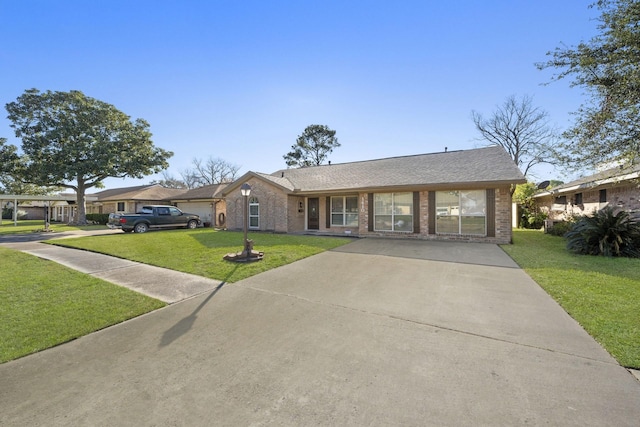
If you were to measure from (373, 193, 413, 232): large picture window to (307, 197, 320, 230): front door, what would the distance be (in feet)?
12.6

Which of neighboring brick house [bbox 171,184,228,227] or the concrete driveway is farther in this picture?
neighboring brick house [bbox 171,184,228,227]

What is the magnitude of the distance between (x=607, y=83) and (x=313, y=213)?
13.0 m

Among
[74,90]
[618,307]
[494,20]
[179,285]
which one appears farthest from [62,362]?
[74,90]

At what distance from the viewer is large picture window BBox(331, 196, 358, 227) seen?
15492 millimetres

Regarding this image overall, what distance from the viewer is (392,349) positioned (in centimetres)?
328

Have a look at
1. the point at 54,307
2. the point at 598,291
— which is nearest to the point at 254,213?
the point at 54,307

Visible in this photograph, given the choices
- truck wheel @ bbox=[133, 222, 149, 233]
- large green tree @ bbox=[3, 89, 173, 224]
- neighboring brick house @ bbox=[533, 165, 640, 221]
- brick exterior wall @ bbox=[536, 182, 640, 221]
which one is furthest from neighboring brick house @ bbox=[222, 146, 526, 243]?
large green tree @ bbox=[3, 89, 173, 224]

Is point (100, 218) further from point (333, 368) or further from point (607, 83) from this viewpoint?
point (607, 83)

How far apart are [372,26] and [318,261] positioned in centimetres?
819

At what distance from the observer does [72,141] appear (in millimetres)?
22906

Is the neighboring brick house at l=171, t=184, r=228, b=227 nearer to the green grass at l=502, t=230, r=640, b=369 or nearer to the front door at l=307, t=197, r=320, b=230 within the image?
the front door at l=307, t=197, r=320, b=230

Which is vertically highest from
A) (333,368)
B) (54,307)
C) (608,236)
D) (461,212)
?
(461,212)

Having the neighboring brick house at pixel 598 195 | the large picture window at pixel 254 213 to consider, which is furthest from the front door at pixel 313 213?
the neighboring brick house at pixel 598 195

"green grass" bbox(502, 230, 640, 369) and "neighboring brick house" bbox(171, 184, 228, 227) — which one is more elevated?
"neighboring brick house" bbox(171, 184, 228, 227)
